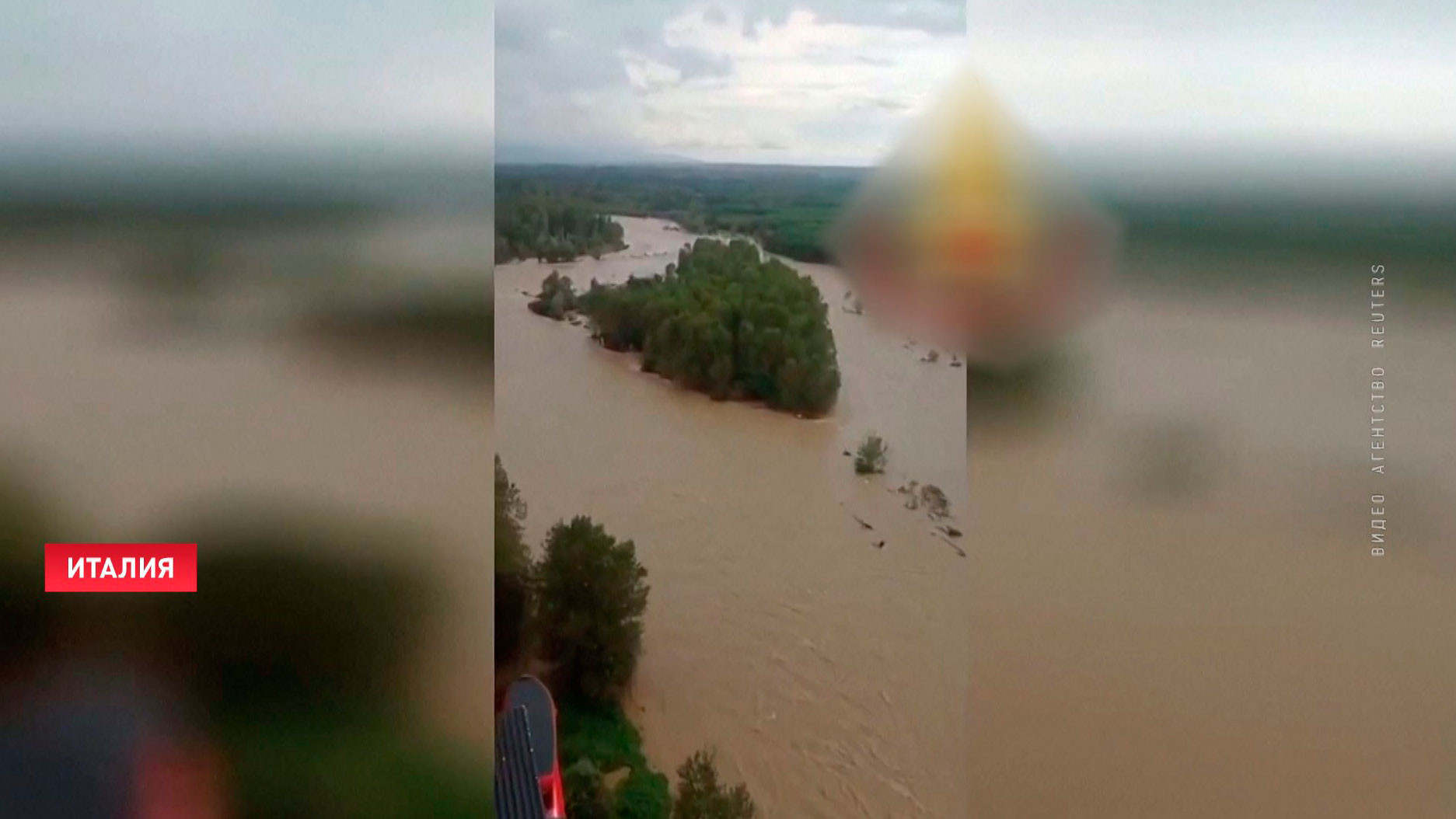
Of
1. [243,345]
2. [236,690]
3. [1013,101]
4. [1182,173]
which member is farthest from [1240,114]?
[236,690]

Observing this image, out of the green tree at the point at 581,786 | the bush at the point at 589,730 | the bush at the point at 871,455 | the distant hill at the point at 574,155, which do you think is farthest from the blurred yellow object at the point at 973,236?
the green tree at the point at 581,786

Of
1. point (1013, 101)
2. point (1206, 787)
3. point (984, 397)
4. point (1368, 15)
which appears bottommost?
point (1206, 787)

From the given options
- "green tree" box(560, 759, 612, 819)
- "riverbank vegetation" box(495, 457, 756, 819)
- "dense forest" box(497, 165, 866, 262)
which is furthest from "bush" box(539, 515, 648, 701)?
"dense forest" box(497, 165, 866, 262)

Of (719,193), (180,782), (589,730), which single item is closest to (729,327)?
(719,193)

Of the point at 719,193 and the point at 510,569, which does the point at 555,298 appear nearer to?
the point at 719,193

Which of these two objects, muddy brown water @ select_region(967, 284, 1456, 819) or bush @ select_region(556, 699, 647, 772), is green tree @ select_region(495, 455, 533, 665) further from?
muddy brown water @ select_region(967, 284, 1456, 819)

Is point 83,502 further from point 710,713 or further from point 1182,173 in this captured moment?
point 1182,173

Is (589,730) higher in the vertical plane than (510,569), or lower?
lower
